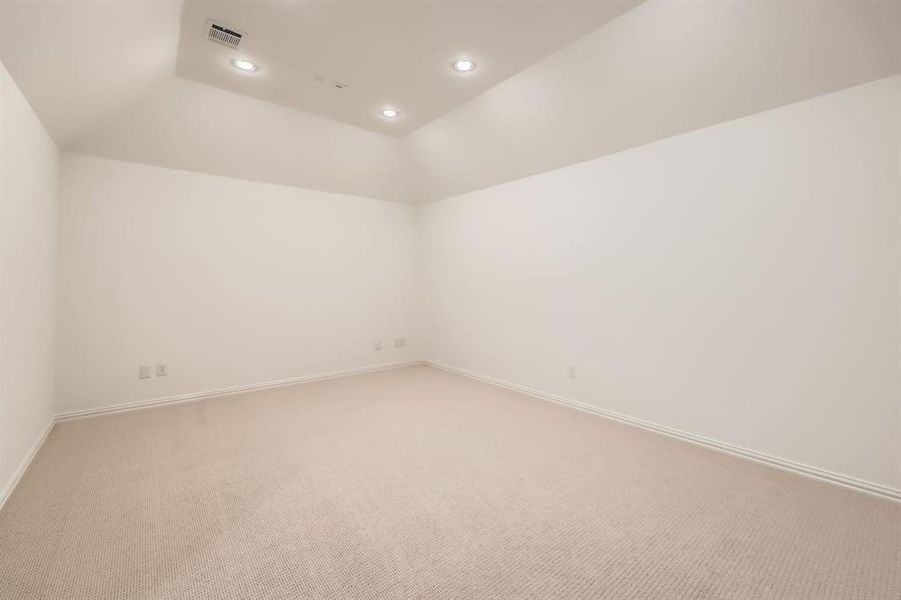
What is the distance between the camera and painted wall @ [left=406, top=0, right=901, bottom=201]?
2.06 m

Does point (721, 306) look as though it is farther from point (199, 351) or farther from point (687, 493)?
point (199, 351)

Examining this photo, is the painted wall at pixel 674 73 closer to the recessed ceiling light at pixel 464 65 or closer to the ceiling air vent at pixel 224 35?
the recessed ceiling light at pixel 464 65

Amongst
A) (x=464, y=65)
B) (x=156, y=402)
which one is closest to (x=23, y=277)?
(x=156, y=402)

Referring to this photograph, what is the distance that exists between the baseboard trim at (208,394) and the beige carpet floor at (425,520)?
254 mm

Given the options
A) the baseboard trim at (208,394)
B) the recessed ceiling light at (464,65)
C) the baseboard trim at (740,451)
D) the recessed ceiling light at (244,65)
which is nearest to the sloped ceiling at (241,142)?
the recessed ceiling light at (244,65)

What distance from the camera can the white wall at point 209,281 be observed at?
3.46m

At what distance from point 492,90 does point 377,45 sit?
110 centimetres

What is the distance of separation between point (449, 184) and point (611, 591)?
14.3 feet

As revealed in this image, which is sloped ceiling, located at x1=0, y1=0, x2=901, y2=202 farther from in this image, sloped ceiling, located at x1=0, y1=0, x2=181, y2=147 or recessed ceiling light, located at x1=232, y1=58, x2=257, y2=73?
recessed ceiling light, located at x1=232, y1=58, x2=257, y2=73

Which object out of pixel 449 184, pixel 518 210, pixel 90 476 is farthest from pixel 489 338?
pixel 90 476

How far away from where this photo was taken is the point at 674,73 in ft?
8.45

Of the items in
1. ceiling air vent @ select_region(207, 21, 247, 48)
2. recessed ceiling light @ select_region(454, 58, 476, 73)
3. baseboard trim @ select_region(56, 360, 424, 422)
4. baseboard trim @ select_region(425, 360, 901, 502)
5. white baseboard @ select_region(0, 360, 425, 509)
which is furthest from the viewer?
baseboard trim @ select_region(56, 360, 424, 422)

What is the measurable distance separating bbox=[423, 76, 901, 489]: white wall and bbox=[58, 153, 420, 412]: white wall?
2.28 m

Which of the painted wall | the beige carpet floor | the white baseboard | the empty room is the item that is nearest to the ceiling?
the empty room
